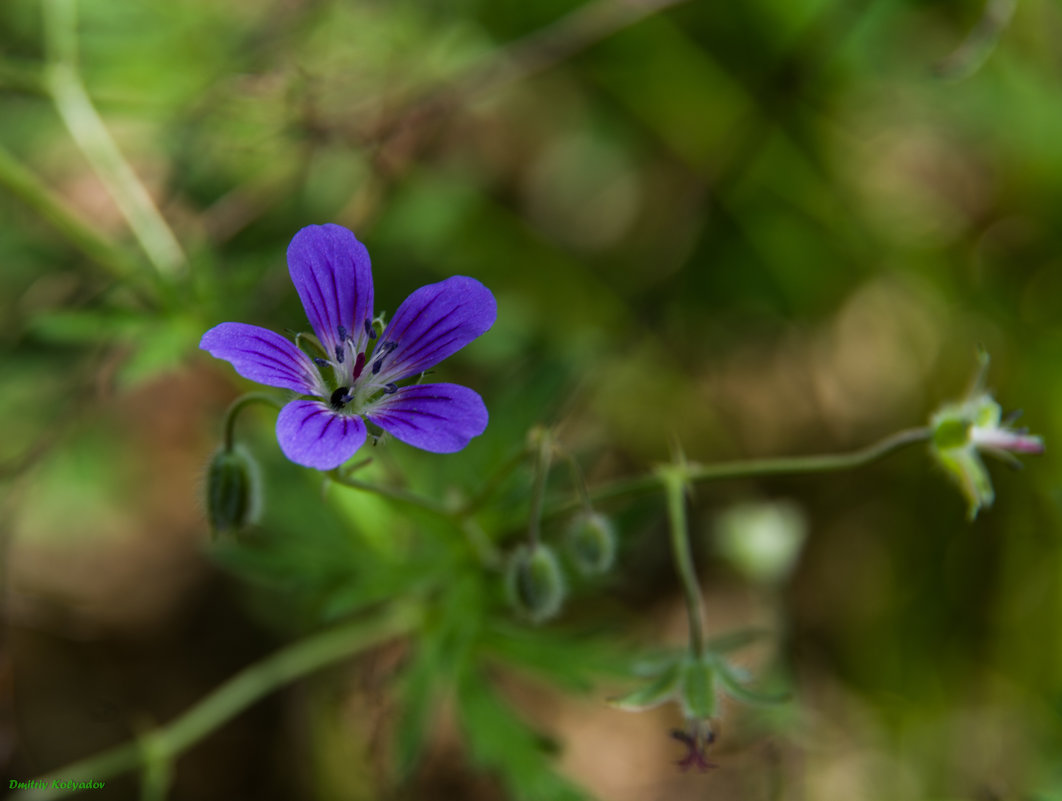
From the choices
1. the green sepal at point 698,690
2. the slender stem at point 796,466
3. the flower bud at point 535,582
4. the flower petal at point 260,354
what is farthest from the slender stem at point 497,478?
the green sepal at point 698,690

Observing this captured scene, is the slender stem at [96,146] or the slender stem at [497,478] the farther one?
the slender stem at [96,146]

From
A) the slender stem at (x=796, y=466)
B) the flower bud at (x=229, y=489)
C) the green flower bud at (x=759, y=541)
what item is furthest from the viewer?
the green flower bud at (x=759, y=541)

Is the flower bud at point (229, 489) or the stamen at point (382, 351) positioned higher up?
the stamen at point (382, 351)

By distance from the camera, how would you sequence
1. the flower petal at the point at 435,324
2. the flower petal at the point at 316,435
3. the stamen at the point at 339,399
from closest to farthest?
1. the flower petal at the point at 316,435
2. the flower petal at the point at 435,324
3. the stamen at the point at 339,399

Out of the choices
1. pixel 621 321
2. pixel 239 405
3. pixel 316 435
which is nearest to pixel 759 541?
pixel 621 321

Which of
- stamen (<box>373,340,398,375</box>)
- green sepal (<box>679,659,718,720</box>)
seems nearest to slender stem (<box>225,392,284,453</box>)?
stamen (<box>373,340,398,375</box>)

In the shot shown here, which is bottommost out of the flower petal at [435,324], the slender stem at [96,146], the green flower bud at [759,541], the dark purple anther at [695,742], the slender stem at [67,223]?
the dark purple anther at [695,742]

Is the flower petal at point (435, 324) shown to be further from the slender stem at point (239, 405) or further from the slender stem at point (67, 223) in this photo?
the slender stem at point (67, 223)
